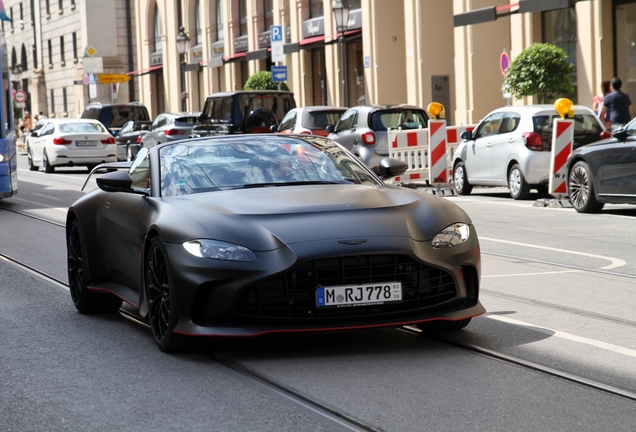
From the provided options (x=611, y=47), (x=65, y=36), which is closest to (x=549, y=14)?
(x=611, y=47)

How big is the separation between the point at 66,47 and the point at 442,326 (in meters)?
72.7

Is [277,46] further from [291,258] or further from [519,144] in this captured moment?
[291,258]

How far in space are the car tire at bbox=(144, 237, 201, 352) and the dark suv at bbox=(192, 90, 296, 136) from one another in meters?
20.1

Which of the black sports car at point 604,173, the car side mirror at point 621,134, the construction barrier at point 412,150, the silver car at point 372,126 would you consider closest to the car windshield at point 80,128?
the silver car at point 372,126

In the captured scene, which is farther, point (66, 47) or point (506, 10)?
point (66, 47)

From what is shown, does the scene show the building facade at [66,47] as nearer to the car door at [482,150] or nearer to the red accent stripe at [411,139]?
the red accent stripe at [411,139]

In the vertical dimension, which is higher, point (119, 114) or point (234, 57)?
Answer: point (234, 57)

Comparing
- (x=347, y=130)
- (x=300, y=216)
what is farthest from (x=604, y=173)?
(x=300, y=216)

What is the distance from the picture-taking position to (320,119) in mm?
23969

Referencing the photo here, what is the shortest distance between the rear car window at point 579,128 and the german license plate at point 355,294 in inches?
476

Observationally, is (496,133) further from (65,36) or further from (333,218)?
(65,36)

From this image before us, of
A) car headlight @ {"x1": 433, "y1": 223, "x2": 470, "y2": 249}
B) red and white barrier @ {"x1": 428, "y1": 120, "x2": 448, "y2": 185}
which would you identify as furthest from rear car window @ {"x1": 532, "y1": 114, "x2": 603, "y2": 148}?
car headlight @ {"x1": 433, "y1": 223, "x2": 470, "y2": 249}

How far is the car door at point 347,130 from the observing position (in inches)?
845

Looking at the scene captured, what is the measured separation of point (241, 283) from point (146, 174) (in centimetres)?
179
